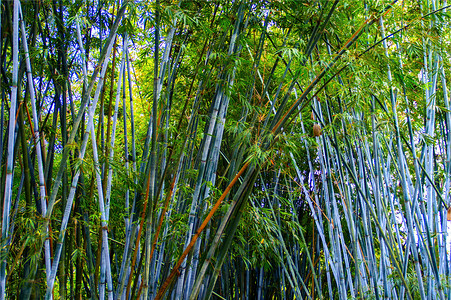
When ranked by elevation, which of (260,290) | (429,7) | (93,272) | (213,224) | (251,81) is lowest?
(260,290)

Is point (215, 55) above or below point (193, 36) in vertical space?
below

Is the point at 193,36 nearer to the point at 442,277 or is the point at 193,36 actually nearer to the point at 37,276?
the point at 37,276

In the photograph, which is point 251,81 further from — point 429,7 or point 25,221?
point 25,221

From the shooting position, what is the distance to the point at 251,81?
2.41 metres

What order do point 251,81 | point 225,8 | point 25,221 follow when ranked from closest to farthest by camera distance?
point 25,221, point 225,8, point 251,81

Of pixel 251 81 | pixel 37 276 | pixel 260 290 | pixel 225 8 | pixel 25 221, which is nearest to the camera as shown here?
pixel 25 221

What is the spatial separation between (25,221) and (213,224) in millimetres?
1027

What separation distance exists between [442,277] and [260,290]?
1.67m

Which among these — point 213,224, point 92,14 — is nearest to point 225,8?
point 92,14

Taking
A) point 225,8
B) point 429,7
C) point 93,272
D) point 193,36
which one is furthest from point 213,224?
point 429,7

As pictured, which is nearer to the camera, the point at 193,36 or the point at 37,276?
the point at 37,276

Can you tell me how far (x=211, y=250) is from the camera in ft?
5.84

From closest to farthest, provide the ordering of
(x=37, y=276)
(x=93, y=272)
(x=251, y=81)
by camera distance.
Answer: (x=37, y=276) → (x=93, y=272) → (x=251, y=81)

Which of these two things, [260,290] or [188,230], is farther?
[260,290]
